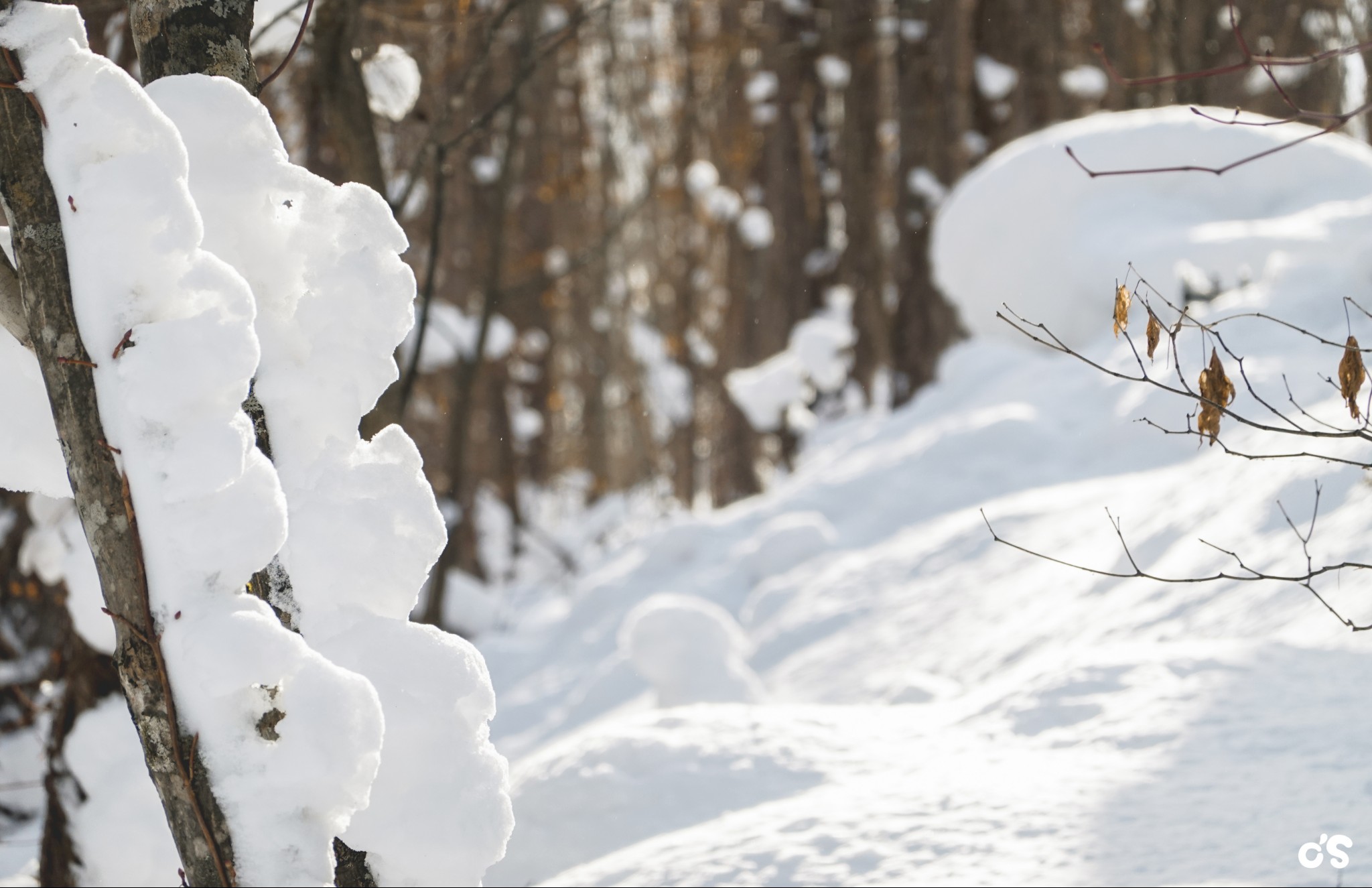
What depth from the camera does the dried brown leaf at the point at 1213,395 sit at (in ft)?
6.77

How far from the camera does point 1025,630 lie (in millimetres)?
4918

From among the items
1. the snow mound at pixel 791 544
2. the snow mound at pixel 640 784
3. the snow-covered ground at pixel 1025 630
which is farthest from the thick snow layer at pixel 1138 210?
the snow mound at pixel 640 784

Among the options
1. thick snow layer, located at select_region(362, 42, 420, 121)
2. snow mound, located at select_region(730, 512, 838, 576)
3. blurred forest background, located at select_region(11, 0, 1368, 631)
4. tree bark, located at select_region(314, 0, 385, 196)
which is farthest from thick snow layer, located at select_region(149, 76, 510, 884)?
snow mound, located at select_region(730, 512, 838, 576)

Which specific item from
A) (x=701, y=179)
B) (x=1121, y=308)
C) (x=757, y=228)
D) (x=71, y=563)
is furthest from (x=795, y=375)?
(x=1121, y=308)

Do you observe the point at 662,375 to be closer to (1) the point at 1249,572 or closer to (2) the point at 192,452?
(1) the point at 1249,572

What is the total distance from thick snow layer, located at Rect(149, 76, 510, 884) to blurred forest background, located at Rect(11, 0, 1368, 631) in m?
4.94

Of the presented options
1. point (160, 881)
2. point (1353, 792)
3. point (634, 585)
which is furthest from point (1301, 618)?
point (634, 585)

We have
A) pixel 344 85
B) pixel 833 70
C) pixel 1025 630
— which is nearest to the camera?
pixel 344 85

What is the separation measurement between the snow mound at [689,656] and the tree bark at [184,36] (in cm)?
347

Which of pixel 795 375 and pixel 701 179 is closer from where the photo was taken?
pixel 795 375

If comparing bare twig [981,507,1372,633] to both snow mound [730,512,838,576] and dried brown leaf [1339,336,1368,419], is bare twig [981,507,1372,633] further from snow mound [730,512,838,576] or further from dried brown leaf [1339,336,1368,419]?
snow mound [730,512,838,576]

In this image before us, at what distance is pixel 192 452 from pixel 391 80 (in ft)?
9.33

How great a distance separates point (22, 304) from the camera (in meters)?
1.78

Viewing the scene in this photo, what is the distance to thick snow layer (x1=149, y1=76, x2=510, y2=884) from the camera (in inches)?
75.8
